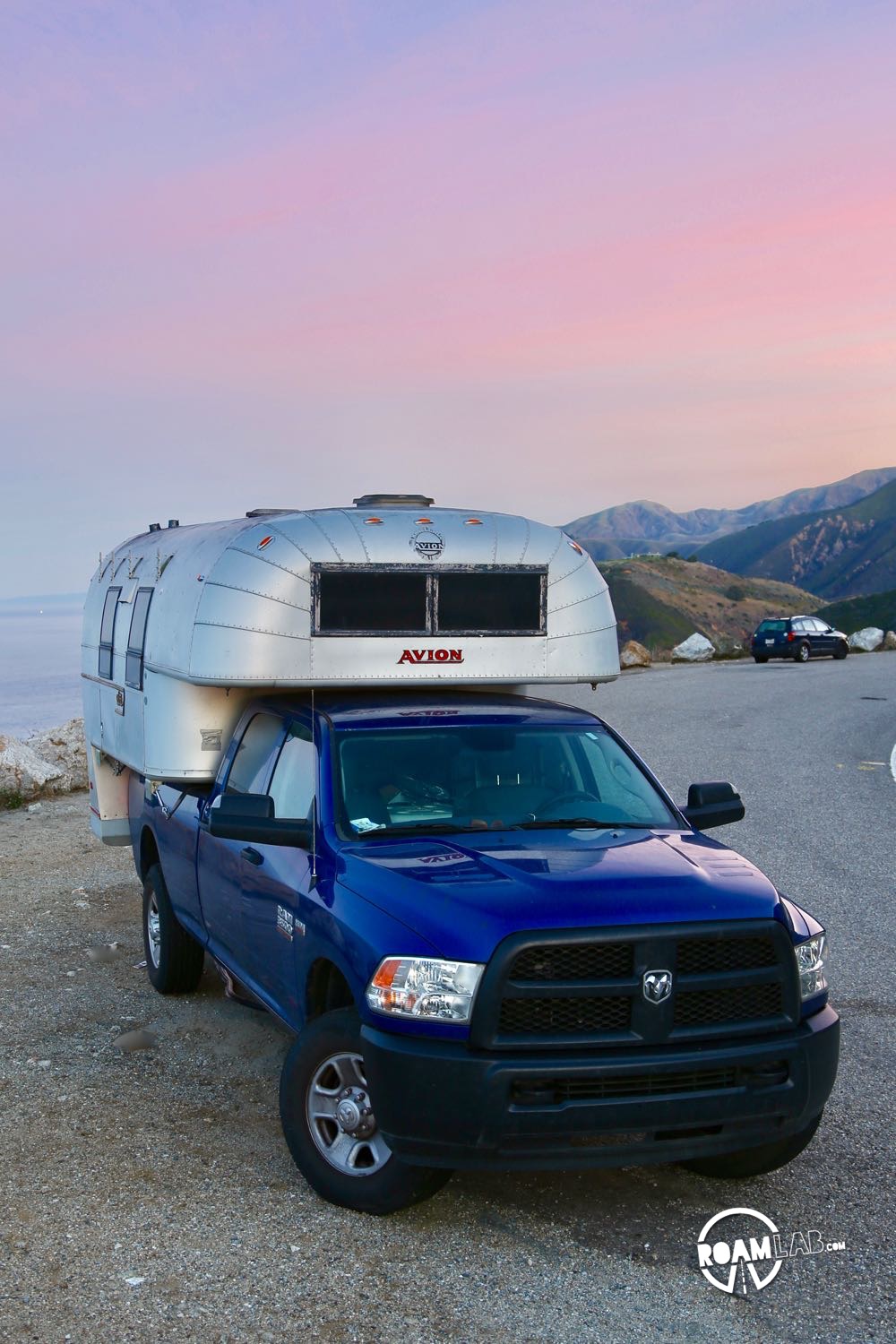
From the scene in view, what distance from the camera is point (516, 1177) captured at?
5188 mm

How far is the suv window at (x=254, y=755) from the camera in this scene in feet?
21.5

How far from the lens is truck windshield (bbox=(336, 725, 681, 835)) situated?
567 centimetres

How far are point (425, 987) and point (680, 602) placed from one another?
14790 cm

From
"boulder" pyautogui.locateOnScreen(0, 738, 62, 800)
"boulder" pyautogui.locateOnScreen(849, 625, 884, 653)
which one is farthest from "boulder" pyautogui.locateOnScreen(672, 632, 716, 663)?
"boulder" pyautogui.locateOnScreen(0, 738, 62, 800)

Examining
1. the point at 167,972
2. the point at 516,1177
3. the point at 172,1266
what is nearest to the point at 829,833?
the point at 167,972

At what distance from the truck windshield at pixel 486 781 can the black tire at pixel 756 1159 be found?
4.62ft

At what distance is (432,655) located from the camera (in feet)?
22.9

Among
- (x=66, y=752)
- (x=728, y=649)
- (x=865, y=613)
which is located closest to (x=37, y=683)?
(x=728, y=649)

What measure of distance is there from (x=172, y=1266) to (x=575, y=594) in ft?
13.6

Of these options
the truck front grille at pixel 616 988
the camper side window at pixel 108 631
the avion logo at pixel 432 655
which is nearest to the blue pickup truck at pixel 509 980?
the truck front grille at pixel 616 988

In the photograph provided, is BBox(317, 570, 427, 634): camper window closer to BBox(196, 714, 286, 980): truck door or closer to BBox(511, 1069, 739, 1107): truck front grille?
BBox(196, 714, 286, 980): truck door

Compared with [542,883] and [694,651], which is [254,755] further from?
[694,651]

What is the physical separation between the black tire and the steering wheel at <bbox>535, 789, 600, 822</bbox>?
1499 millimetres

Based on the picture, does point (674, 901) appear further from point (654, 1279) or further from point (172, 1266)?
point (172, 1266)
